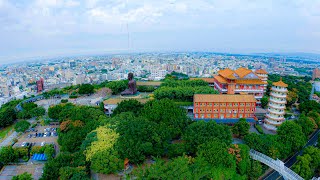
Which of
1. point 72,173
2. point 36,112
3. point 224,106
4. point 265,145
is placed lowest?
point 72,173

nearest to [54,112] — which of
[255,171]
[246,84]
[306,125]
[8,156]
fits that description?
[8,156]

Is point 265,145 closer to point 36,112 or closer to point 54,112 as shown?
point 54,112

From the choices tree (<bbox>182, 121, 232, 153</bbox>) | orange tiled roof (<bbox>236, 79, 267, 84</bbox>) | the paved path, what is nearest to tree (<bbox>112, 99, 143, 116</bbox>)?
tree (<bbox>182, 121, 232, 153</bbox>)

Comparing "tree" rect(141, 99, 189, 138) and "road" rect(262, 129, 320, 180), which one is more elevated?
"tree" rect(141, 99, 189, 138)

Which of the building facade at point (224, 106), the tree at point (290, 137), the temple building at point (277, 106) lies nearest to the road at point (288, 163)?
the tree at point (290, 137)

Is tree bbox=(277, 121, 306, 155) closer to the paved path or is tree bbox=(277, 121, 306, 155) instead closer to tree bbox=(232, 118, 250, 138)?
tree bbox=(232, 118, 250, 138)
